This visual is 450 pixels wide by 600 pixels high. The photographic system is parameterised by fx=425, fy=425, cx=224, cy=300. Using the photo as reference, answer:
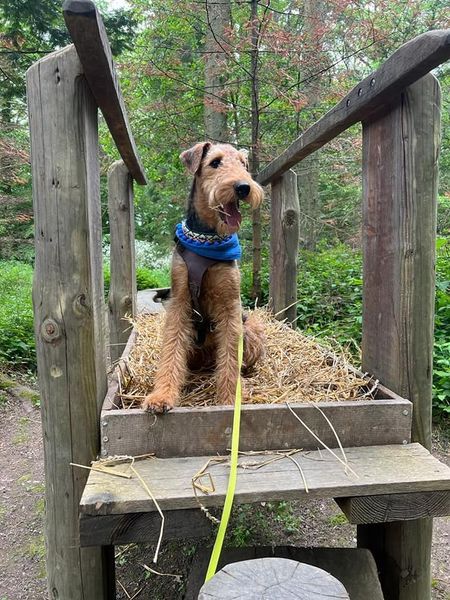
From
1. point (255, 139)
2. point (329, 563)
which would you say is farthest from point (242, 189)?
point (255, 139)

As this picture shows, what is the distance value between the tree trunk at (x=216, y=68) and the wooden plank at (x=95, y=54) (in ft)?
14.9

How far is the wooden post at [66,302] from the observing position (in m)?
1.81

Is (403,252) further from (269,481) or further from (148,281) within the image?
(148,281)

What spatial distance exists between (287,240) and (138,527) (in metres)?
3.45

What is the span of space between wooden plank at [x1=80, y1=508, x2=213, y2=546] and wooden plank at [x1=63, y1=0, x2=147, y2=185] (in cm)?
169

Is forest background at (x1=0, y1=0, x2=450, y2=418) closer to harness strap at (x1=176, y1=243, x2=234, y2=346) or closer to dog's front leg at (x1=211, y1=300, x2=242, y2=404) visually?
dog's front leg at (x1=211, y1=300, x2=242, y2=404)

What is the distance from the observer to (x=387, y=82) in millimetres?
1923

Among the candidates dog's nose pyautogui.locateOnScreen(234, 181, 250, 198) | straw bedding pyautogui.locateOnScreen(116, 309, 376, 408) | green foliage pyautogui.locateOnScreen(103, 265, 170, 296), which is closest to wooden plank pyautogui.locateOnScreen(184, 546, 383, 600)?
straw bedding pyautogui.locateOnScreen(116, 309, 376, 408)

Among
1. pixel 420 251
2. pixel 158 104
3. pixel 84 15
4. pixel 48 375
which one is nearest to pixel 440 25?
pixel 158 104

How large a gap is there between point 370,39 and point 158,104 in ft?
11.7

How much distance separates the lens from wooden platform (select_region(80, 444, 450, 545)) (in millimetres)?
1519

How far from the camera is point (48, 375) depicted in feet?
6.30

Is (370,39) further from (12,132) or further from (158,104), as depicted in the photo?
(12,132)

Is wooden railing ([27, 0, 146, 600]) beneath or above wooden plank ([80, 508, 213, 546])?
above
